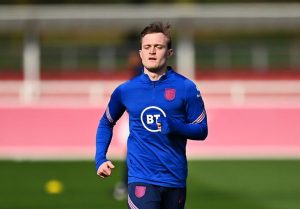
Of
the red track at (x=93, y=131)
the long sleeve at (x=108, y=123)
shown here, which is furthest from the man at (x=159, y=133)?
the red track at (x=93, y=131)

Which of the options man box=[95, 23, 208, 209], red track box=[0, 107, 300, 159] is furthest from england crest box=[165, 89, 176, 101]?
red track box=[0, 107, 300, 159]

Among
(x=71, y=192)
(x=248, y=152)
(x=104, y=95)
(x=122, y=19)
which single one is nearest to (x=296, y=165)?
(x=248, y=152)

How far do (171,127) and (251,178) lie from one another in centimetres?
973

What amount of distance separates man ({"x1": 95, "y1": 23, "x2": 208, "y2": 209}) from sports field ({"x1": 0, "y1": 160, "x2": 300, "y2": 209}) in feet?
18.3

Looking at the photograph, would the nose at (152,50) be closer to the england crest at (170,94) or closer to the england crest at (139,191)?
the england crest at (170,94)

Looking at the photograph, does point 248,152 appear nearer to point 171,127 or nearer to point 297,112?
point 297,112

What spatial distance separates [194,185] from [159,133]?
27.2 feet

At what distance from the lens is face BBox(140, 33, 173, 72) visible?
282 inches

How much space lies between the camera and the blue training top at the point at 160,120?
736 cm

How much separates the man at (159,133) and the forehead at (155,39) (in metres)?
0.04

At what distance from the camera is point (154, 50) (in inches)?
281

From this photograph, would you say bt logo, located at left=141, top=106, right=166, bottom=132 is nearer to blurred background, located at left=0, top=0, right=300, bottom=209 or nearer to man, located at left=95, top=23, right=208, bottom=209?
man, located at left=95, top=23, right=208, bottom=209

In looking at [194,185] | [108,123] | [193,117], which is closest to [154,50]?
[193,117]

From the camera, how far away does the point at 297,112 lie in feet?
70.3
